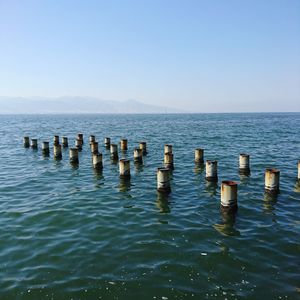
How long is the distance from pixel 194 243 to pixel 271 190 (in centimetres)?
728

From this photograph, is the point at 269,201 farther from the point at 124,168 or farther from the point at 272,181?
the point at 124,168

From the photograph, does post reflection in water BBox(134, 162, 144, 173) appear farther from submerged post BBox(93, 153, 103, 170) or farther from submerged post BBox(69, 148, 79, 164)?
submerged post BBox(69, 148, 79, 164)

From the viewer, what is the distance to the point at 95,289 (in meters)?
9.02

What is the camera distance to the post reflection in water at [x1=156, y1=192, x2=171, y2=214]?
15.5m

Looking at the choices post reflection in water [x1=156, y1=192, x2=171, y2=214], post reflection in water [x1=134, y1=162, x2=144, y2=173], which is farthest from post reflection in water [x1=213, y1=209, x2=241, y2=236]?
post reflection in water [x1=134, y1=162, x2=144, y2=173]

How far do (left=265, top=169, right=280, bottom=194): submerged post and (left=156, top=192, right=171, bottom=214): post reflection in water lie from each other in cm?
520

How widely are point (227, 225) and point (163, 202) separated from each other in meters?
4.08

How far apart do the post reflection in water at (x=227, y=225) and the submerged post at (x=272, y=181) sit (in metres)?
3.70

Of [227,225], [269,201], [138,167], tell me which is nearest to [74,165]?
[138,167]

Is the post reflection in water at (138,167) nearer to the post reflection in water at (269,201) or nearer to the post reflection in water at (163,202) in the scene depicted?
the post reflection in water at (163,202)

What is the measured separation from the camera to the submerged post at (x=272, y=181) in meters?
17.0

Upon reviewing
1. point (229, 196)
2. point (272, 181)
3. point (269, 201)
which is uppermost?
point (272, 181)

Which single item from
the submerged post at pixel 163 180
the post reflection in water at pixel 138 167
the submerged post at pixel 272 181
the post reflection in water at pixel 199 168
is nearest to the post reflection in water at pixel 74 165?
the post reflection in water at pixel 138 167

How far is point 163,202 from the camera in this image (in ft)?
54.7
